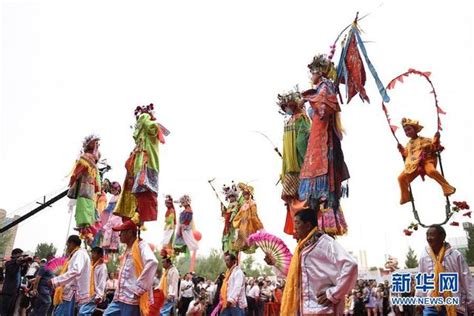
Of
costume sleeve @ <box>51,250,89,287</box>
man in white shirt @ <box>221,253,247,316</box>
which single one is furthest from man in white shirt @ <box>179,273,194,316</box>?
costume sleeve @ <box>51,250,89,287</box>

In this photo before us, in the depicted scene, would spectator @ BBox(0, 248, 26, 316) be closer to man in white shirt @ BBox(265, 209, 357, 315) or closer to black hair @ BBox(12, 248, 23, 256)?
black hair @ BBox(12, 248, 23, 256)

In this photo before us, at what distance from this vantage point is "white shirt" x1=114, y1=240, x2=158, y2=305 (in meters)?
5.23

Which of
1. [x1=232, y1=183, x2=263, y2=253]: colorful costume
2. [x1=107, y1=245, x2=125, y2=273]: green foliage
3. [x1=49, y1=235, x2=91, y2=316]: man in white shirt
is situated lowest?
[x1=49, y1=235, x2=91, y2=316]: man in white shirt

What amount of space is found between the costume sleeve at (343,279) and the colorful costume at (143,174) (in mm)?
4181

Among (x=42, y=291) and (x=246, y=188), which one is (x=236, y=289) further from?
(x=42, y=291)

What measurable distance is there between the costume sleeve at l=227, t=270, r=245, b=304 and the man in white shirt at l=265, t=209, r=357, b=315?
3.98m

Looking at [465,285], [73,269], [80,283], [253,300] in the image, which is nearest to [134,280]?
[73,269]

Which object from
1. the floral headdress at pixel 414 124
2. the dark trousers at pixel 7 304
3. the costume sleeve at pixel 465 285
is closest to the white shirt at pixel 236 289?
the costume sleeve at pixel 465 285

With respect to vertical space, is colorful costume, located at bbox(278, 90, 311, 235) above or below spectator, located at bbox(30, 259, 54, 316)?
above

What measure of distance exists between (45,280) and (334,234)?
644 cm

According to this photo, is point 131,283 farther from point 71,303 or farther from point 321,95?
point 321,95

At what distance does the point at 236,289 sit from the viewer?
306 inches

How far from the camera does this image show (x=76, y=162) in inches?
364

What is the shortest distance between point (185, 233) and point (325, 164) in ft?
28.3
